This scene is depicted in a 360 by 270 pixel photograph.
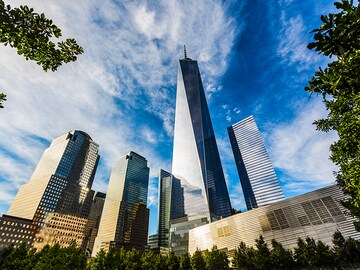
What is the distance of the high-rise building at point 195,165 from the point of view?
4560 inches

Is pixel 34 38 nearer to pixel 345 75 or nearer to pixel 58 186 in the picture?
pixel 345 75

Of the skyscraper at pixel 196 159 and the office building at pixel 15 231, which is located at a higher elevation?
the skyscraper at pixel 196 159

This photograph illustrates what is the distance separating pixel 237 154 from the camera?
173 m

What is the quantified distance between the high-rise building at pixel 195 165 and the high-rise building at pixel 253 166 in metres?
23.8

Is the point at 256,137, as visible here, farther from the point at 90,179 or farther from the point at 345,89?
the point at 90,179

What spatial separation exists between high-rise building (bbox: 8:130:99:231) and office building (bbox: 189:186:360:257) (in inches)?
6228

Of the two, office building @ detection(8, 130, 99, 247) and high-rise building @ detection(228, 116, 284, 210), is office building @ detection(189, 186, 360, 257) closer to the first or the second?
high-rise building @ detection(228, 116, 284, 210)

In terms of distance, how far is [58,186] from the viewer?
6260 inches

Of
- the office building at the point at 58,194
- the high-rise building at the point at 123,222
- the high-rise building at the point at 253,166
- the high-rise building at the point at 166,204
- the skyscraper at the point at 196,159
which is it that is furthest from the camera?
the high-rise building at the point at 123,222

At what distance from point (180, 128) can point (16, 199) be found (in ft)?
538

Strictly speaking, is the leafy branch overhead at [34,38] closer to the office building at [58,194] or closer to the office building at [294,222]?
the office building at [294,222]

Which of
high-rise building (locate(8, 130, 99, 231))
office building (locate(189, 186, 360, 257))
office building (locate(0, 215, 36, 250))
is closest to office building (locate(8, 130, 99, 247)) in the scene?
high-rise building (locate(8, 130, 99, 231))

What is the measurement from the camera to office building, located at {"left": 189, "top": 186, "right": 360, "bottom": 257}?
31078mm

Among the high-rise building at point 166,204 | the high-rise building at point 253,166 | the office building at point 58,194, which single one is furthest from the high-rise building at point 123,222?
the high-rise building at point 253,166
